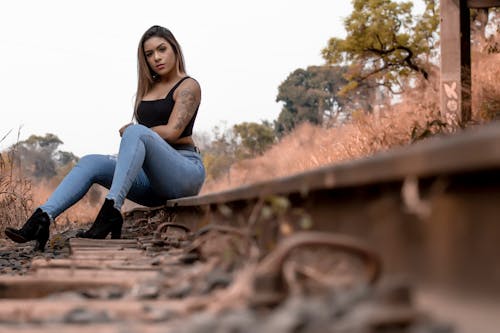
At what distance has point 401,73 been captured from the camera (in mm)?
19547

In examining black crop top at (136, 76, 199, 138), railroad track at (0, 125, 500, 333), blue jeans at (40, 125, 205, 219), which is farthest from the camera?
black crop top at (136, 76, 199, 138)

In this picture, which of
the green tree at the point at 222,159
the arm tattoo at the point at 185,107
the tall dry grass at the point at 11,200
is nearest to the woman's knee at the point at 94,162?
the arm tattoo at the point at 185,107

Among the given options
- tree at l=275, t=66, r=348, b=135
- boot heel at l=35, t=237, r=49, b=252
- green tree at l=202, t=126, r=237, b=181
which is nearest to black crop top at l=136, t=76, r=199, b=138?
boot heel at l=35, t=237, r=49, b=252

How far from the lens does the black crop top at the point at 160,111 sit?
5.85 metres

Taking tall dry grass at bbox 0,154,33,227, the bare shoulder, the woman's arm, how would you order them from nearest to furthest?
the woman's arm < the bare shoulder < tall dry grass at bbox 0,154,33,227

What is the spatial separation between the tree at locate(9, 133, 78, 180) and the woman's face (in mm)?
41093

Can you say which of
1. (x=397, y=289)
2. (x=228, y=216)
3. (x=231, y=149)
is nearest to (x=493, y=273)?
(x=397, y=289)

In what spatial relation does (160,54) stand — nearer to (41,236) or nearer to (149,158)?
(149,158)

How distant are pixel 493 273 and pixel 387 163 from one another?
346mm

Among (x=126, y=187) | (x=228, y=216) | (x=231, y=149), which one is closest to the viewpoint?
(x=228, y=216)

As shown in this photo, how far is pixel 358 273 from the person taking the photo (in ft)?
6.22

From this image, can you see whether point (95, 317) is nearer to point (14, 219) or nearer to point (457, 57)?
point (14, 219)

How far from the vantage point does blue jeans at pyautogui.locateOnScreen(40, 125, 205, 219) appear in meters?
4.98

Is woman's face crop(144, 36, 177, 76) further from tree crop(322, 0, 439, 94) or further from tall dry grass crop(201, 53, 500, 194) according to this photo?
tree crop(322, 0, 439, 94)
